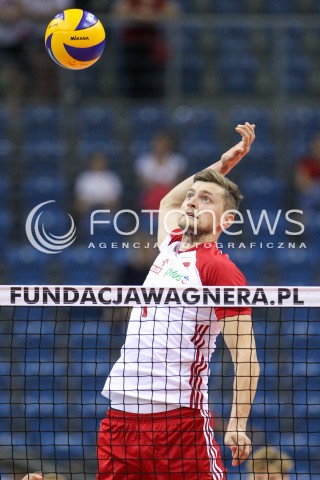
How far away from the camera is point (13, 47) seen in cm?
1675

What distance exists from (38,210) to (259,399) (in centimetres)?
465

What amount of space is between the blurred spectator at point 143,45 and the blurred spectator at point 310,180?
2.84 m

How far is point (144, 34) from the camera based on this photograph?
16719mm

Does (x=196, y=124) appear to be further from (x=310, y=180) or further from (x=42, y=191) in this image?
(x=42, y=191)

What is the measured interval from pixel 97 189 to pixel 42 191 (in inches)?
41.3

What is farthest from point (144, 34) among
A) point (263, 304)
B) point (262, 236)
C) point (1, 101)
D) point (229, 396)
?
point (263, 304)

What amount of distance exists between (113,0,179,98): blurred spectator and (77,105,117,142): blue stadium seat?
26.1 inches

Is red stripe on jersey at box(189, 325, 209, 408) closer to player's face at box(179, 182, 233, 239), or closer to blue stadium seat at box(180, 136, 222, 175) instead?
player's face at box(179, 182, 233, 239)

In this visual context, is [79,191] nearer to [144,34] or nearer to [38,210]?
[38,210]

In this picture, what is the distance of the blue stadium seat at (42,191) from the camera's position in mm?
16047

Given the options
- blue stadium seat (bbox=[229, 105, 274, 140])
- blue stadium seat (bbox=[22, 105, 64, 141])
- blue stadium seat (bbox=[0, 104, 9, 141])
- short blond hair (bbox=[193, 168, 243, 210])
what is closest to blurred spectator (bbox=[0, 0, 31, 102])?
blue stadium seat (bbox=[0, 104, 9, 141])

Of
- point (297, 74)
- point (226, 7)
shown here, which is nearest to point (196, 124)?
point (297, 74)

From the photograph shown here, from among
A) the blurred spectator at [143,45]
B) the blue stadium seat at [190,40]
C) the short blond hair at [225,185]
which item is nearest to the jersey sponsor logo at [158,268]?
the short blond hair at [225,185]

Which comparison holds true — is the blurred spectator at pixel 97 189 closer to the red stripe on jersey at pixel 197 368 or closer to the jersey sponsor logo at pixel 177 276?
the jersey sponsor logo at pixel 177 276
